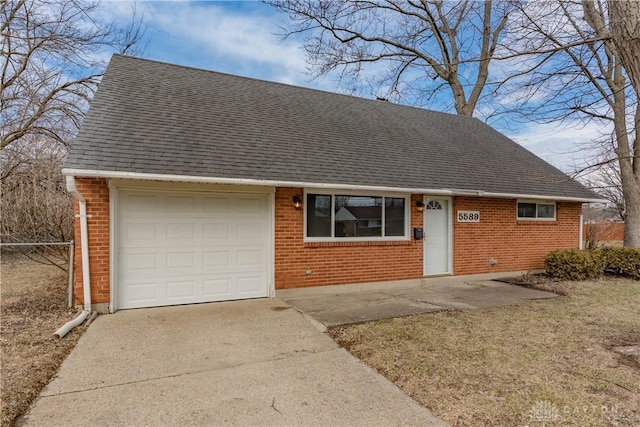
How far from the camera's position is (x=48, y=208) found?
7.39 metres

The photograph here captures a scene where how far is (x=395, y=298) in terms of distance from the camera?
749 cm

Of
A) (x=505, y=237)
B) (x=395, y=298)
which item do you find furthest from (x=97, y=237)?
(x=505, y=237)

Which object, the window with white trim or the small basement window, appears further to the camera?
the small basement window

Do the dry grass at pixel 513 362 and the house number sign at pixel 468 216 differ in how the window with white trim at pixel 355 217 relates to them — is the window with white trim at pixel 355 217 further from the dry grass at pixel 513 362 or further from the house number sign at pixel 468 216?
the dry grass at pixel 513 362

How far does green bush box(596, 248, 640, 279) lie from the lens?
1030cm

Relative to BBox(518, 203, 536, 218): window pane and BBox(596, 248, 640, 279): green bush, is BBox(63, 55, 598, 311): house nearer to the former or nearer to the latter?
BBox(518, 203, 536, 218): window pane

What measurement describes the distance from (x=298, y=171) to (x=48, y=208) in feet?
16.8

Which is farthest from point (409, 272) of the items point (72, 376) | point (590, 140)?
point (72, 376)

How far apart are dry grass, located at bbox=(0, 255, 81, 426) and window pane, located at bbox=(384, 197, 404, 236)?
6237 mm

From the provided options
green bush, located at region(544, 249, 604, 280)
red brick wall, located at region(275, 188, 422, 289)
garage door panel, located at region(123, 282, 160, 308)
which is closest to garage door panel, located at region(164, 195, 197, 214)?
garage door panel, located at region(123, 282, 160, 308)

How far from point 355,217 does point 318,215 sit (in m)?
0.92

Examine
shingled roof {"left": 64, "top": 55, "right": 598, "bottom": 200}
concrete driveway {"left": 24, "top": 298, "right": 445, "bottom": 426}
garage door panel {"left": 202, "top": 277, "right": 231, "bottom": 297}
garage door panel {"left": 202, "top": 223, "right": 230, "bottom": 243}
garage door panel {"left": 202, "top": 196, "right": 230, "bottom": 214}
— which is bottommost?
concrete driveway {"left": 24, "top": 298, "right": 445, "bottom": 426}

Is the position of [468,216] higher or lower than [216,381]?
higher

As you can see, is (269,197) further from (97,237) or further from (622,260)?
(622,260)
